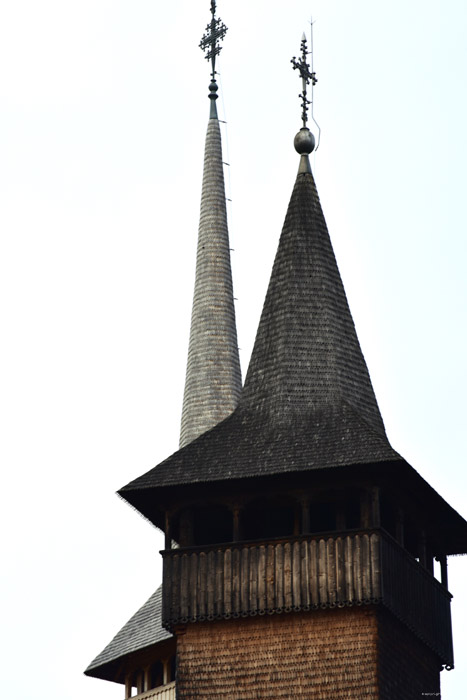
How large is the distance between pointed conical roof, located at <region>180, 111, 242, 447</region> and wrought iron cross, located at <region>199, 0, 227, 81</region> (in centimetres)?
296

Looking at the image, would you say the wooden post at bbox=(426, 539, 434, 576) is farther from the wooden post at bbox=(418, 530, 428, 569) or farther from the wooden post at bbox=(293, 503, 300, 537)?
the wooden post at bbox=(293, 503, 300, 537)

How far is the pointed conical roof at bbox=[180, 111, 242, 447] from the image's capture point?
6284 centimetres

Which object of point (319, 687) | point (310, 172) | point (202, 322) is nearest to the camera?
point (319, 687)

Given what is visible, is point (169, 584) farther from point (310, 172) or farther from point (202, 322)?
point (202, 322)

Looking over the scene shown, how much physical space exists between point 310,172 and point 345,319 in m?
3.71

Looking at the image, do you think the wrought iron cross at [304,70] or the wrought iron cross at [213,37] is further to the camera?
the wrought iron cross at [213,37]

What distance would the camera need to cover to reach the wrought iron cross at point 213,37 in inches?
2852

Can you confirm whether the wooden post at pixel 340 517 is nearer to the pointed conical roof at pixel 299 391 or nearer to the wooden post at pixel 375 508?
the wooden post at pixel 375 508

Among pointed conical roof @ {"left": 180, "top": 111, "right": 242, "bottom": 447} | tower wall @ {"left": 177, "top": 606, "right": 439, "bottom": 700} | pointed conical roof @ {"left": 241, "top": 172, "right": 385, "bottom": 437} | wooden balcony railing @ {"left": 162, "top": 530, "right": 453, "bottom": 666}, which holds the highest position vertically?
pointed conical roof @ {"left": 180, "top": 111, "right": 242, "bottom": 447}

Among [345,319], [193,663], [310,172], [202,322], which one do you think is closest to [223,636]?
[193,663]

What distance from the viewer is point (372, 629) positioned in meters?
44.3

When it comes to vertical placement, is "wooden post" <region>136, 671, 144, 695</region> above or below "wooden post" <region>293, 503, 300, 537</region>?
above

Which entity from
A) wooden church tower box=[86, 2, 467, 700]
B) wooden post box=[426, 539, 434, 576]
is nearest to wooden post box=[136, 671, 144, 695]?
wooden church tower box=[86, 2, 467, 700]

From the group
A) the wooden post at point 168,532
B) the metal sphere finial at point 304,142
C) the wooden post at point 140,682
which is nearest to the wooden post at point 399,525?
the wooden post at point 168,532
